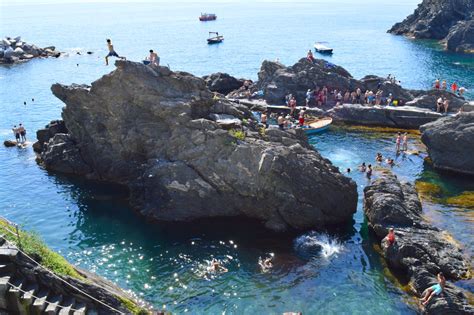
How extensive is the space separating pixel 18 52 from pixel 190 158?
351 ft

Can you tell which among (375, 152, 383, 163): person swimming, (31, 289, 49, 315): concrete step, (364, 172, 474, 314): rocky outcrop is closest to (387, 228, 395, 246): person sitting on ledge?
(364, 172, 474, 314): rocky outcrop

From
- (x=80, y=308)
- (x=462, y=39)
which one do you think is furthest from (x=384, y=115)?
(x=462, y=39)

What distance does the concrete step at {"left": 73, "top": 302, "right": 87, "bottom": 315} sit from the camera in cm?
2136

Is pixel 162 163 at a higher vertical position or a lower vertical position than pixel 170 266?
higher

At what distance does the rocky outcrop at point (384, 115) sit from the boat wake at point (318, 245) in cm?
3252

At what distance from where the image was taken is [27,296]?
21.0 metres

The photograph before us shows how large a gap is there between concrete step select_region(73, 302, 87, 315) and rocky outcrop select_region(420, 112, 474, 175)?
1619 inches

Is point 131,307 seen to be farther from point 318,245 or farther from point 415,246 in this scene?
point 415,246

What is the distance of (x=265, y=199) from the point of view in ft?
126

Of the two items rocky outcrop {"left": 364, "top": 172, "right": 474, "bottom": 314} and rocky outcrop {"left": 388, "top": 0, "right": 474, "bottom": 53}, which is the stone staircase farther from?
rocky outcrop {"left": 388, "top": 0, "right": 474, "bottom": 53}

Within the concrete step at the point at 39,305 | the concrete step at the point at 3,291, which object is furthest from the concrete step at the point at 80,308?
the concrete step at the point at 3,291

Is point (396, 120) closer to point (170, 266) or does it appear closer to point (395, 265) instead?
point (395, 265)

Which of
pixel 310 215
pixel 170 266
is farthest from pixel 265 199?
pixel 170 266

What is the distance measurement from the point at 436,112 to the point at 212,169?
38.2 m
